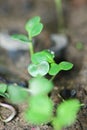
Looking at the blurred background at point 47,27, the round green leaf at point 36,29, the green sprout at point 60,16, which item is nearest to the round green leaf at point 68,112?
the round green leaf at point 36,29

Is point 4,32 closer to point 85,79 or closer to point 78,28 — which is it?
point 78,28

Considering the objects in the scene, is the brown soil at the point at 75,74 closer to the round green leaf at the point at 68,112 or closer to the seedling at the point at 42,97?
the seedling at the point at 42,97

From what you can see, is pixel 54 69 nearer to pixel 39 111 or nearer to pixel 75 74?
pixel 39 111

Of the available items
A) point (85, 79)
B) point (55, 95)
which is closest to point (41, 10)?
point (85, 79)

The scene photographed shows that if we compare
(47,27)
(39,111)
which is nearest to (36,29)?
(39,111)

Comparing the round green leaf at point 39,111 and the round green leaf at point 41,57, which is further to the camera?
the round green leaf at point 41,57

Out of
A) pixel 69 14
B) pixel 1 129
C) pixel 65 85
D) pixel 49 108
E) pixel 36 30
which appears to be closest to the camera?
pixel 49 108

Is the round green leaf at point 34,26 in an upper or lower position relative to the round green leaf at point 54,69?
upper
